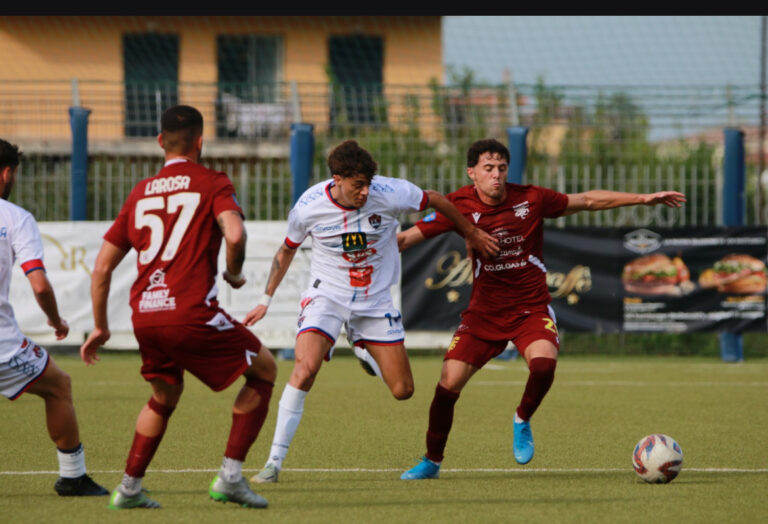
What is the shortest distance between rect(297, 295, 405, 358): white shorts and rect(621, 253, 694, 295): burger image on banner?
9453 millimetres

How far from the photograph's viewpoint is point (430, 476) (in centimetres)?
691

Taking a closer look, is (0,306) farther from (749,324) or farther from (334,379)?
(749,324)

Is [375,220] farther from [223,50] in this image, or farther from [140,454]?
[223,50]

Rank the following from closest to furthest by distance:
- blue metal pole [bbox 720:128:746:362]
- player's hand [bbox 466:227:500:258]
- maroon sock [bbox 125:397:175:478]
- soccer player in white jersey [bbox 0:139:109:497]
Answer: maroon sock [bbox 125:397:175:478], soccer player in white jersey [bbox 0:139:109:497], player's hand [bbox 466:227:500:258], blue metal pole [bbox 720:128:746:362]

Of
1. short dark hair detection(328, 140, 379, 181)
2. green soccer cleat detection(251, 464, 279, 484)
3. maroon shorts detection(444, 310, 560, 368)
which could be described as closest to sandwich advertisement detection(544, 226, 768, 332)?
maroon shorts detection(444, 310, 560, 368)

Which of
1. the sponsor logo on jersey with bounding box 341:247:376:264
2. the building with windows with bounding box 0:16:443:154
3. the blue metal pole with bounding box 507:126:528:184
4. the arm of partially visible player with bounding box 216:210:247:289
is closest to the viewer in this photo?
the arm of partially visible player with bounding box 216:210:247:289

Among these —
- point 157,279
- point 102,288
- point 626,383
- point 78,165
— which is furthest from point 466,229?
point 78,165

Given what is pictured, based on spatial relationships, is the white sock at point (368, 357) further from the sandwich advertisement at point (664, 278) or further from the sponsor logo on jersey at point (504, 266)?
the sandwich advertisement at point (664, 278)

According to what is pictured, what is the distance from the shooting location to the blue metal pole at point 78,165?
16.2 metres

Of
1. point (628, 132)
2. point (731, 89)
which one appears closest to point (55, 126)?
point (628, 132)

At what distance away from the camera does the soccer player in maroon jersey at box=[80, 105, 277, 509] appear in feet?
18.1

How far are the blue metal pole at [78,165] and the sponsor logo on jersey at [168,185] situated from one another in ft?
36.3

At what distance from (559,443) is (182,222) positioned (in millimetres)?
3998

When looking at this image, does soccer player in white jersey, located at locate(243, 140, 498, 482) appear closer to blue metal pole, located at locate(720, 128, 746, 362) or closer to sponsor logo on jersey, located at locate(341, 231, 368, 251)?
sponsor logo on jersey, located at locate(341, 231, 368, 251)
